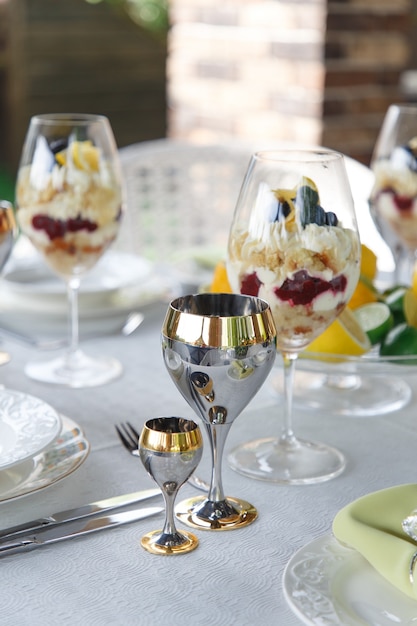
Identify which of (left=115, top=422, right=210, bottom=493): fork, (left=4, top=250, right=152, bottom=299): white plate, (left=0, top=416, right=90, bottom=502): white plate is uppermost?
(left=4, top=250, right=152, bottom=299): white plate

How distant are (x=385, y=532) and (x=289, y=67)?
2.30 m

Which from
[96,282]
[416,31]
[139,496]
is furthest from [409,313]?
[416,31]

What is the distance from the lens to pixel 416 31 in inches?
233

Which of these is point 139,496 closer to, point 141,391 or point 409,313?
point 141,391

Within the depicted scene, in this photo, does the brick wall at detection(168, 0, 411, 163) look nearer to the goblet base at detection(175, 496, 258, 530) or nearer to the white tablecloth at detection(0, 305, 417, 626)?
the white tablecloth at detection(0, 305, 417, 626)

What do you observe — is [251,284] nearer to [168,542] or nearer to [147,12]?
[168,542]

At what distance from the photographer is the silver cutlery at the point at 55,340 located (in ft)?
4.05

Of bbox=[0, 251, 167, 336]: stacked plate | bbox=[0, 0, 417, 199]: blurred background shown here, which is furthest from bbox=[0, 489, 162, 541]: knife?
bbox=[0, 0, 417, 199]: blurred background

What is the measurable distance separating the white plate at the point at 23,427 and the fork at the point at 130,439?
9 centimetres

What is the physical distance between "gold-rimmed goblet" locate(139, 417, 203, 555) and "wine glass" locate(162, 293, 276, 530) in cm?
4

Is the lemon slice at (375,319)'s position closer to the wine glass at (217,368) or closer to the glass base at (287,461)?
the glass base at (287,461)

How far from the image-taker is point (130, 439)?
92cm

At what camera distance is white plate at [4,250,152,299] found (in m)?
1.34

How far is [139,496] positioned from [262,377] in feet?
0.50
